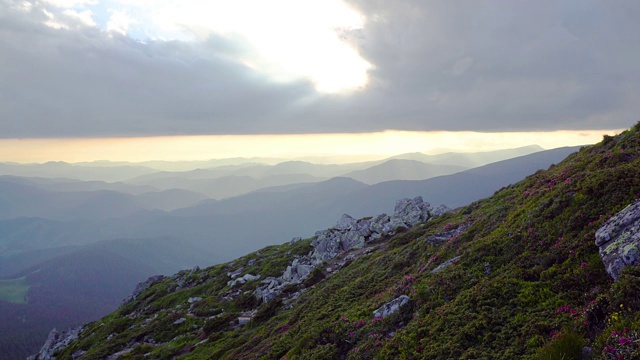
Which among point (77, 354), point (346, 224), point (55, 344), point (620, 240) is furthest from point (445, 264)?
point (55, 344)

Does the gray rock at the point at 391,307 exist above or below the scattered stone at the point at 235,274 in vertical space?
above

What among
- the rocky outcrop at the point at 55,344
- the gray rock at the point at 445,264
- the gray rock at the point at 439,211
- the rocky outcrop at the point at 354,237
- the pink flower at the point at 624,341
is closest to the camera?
the pink flower at the point at 624,341

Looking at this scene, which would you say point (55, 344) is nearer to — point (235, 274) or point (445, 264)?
point (235, 274)

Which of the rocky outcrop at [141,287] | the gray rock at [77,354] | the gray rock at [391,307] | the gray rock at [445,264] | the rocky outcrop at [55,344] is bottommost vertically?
the rocky outcrop at [55,344]

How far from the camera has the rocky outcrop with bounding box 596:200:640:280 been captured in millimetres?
12758

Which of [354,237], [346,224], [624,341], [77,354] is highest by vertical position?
[624,341]

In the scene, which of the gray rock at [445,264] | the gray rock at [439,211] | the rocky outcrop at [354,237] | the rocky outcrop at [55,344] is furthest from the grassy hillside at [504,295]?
the rocky outcrop at [55,344]

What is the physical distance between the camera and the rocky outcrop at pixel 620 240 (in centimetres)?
1276

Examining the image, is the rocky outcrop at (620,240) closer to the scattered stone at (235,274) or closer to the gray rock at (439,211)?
the gray rock at (439,211)

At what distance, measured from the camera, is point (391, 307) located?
21.0 meters

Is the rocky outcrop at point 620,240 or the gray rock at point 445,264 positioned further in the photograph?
the gray rock at point 445,264

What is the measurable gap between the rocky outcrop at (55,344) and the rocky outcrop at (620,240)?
86.1m

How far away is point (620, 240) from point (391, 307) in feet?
39.4

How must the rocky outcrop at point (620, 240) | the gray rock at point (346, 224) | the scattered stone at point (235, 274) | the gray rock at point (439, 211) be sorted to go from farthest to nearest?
the scattered stone at point (235, 274) < the gray rock at point (346, 224) < the gray rock at point (439, 211) < the rocky outcrop at point (620, 240)
